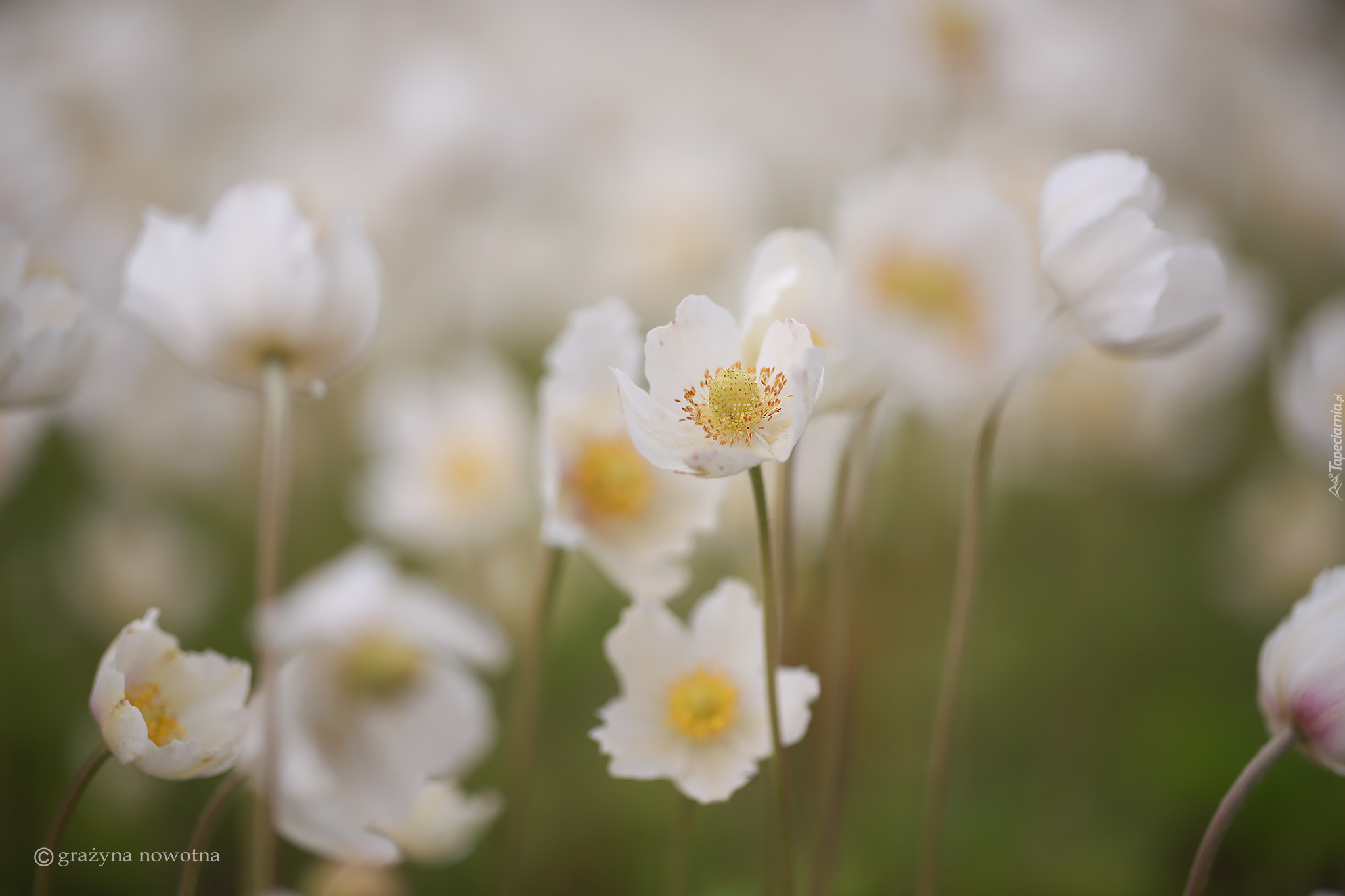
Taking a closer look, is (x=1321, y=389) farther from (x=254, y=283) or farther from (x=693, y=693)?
(x=254, y=283)

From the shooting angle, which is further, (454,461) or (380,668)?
(454,461)

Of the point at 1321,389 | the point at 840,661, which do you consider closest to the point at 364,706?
the point at 840,661

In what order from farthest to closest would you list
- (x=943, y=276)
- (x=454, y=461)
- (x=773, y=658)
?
1. (x=454, y=461)
2. (x=943, y=276)
3. (x=773, y=658)

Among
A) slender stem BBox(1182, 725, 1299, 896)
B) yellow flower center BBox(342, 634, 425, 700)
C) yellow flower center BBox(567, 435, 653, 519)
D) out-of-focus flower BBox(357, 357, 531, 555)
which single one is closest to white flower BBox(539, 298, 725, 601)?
yellow flower center BBox(567, 435, 653, 519)

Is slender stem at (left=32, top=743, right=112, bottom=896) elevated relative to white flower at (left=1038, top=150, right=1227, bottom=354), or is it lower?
lower

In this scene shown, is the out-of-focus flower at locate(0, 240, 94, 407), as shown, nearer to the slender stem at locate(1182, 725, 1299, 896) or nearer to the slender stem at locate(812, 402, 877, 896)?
the slender stem at locate(812, 402, 877, 896)
